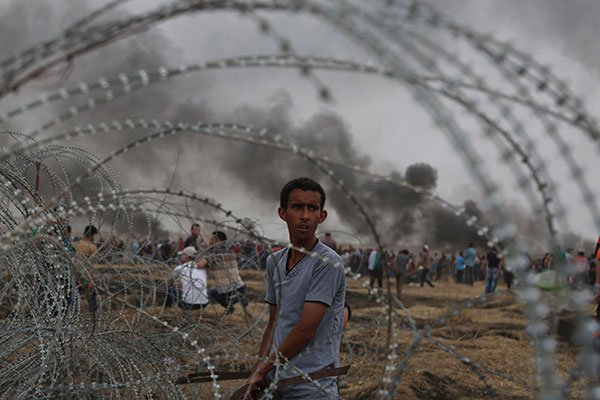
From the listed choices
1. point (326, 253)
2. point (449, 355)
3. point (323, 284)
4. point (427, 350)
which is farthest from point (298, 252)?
point (427, 350)

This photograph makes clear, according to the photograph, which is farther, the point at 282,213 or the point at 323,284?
the point at 282,213

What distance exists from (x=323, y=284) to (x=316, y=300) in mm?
82

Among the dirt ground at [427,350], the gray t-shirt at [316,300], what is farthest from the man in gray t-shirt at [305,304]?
the dirt ground at [427,350]

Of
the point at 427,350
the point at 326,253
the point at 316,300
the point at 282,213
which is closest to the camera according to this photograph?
the point at 316,300

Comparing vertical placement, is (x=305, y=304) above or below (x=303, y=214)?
below

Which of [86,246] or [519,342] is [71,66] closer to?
[86,246]

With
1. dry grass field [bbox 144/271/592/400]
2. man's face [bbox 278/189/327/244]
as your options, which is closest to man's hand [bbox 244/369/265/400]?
dry grass field [bbox 144/271/592/400]

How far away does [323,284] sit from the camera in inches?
89.0

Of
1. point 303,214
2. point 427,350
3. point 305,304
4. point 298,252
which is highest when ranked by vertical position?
point 303,214

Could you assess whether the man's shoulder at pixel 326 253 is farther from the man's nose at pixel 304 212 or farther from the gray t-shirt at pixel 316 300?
the man's nose at pixel 304 212

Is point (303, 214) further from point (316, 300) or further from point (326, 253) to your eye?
point (316, 300)

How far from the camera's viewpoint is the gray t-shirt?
2.24 meters

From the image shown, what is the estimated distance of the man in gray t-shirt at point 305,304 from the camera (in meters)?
2.21

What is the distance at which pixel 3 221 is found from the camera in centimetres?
315
